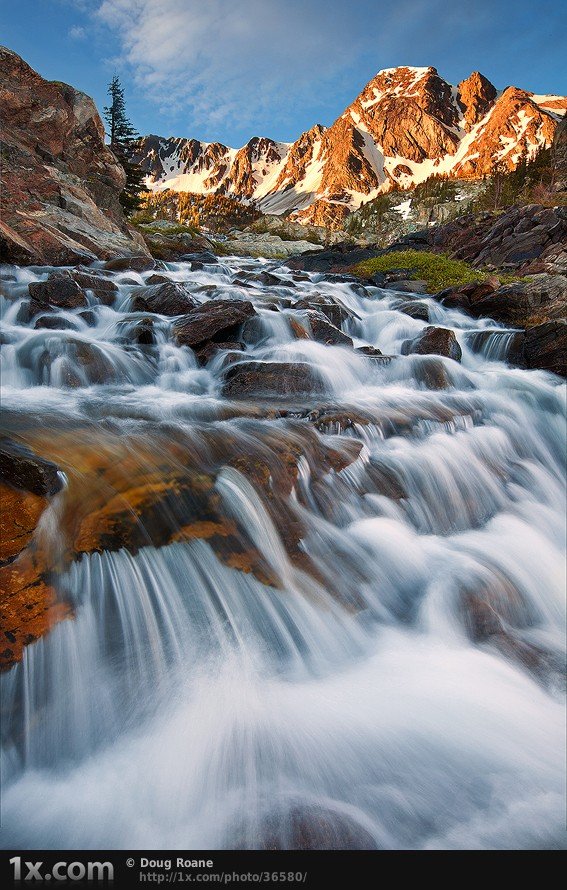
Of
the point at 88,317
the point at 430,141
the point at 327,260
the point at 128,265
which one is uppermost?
the point at 430,141

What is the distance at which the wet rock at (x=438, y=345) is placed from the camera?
10.0 meters

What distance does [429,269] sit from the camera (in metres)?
20.2

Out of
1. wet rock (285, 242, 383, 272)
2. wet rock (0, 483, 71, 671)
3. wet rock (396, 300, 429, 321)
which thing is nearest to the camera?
wet rock (0, 483, 71, 671)

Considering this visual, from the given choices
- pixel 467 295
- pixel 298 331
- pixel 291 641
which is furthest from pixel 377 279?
pixel 291 641

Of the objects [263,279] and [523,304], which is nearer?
[523,304]

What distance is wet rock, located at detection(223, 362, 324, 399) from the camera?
7043 millimetres

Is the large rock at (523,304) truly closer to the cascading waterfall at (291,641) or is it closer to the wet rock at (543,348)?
the wet rock at (543,348)

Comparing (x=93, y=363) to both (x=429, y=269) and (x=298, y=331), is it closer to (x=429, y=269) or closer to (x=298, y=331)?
(x=298, y=331)

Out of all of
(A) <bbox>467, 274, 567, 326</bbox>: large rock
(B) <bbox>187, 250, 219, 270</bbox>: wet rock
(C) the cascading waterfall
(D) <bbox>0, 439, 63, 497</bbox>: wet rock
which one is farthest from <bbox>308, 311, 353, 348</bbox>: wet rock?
(B) <bbox>187, 250, 219, 270</bbox>: wet rock
